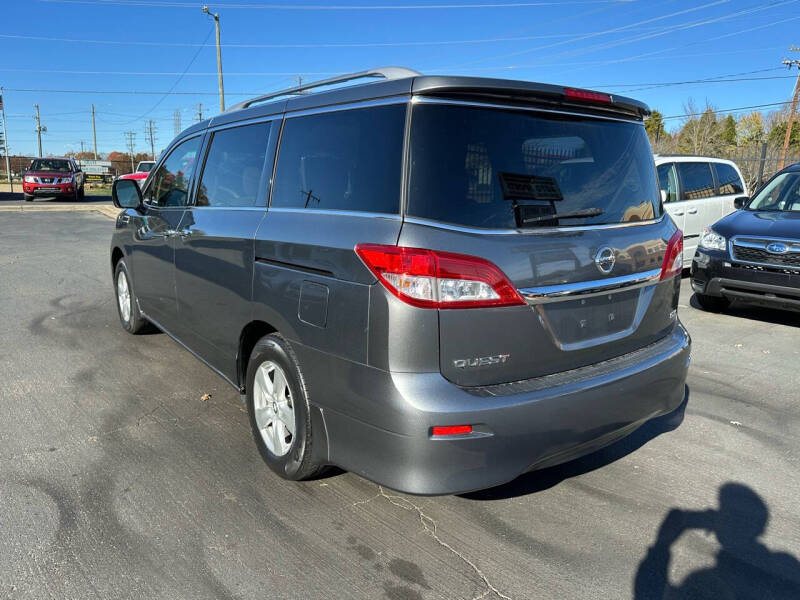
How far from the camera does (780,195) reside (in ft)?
23.5

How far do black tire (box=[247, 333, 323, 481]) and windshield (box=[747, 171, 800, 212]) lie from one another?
21.4 ft

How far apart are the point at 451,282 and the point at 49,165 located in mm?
31610

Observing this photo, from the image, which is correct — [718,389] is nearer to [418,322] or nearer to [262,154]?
[418,322]

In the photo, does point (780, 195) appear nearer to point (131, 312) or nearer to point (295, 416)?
point (295, 416)

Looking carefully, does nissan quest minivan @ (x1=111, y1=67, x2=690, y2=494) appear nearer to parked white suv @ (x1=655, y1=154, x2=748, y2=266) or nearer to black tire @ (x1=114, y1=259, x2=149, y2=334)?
→ black tire @ (x1=114, y1=259, x2=149, y2=334)

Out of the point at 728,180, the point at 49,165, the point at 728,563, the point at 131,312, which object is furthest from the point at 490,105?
the point at 49,165

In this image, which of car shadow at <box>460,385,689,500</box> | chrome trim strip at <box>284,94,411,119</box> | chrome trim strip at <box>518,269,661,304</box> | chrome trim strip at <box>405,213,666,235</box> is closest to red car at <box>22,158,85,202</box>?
chrome trim strip at <box>284,94,411,119</box>

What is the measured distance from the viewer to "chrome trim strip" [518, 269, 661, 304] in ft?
8.09

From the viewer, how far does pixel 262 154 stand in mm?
3443

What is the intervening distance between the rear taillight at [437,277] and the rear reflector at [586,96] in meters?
0.98

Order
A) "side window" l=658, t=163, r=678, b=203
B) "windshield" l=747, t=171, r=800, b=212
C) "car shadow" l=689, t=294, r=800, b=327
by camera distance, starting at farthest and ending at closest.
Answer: "side window" l=658, t=163, r=678, b=203 < "windshield" l=747, t=171, r=800, b=212 < "car shadow" l=689, t=294, r=800, b=327

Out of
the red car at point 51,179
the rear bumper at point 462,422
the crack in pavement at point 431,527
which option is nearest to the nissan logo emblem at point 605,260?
the rear bumper at point 462,422

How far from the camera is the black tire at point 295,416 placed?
111 inches

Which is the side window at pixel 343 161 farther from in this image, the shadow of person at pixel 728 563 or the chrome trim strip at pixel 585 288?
the shadow of person at pixel 728 563
